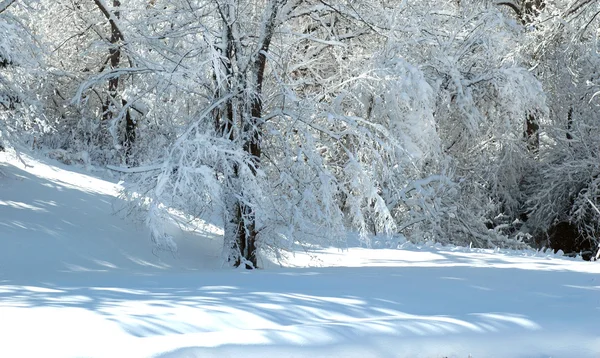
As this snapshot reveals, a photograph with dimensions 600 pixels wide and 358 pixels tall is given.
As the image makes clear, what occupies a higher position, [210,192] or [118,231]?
[210,192]

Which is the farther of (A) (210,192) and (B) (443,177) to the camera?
(B) (443,177)

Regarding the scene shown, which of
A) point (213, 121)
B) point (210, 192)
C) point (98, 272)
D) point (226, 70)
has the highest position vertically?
point (226, 70)

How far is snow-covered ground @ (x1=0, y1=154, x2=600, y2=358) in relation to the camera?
414 centimetres

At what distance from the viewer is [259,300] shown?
18.8 feet

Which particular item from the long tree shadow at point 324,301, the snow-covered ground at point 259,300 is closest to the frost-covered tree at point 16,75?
the snow-covered ground at point 259,300

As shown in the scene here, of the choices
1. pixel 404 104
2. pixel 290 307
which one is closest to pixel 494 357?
pixel 290 307

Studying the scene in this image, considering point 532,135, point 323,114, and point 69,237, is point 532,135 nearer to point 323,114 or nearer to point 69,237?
point 323,114

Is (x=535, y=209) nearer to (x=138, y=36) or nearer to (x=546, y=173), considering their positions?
(x=546, y=173)

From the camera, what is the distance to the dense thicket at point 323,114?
9266 millimetres

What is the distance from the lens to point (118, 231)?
10453 millimetres

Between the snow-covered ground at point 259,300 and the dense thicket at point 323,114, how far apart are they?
0.95m

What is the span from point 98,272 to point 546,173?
39.7 feet

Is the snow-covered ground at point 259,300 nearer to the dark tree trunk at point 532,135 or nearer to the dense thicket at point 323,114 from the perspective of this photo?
the dense thicket at point 323,114

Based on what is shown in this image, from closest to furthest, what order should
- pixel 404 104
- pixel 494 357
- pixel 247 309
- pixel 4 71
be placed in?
pixel 494 357
pixel 247 309
pixel 404 104
pixel 4 71
